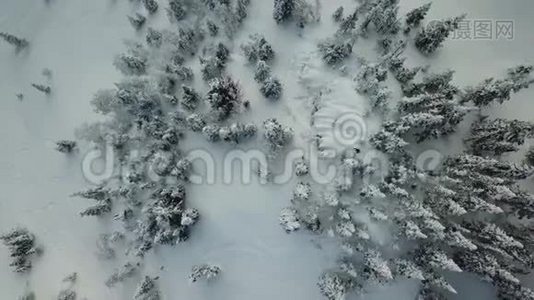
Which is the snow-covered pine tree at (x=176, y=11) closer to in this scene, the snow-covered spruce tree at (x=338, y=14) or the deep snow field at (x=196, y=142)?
the deep snow field at (x=196, y=142)

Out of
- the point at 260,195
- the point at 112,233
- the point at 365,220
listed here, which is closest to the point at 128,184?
the point at 112,233

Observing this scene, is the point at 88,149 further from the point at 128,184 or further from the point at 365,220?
the point at 365,220

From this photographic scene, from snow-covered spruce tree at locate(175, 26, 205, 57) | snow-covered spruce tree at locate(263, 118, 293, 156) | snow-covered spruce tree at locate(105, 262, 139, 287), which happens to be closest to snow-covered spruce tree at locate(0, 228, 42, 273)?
snow-covered spruce tree at locate(105, 262, 139, 287)

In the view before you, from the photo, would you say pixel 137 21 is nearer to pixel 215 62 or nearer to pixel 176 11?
pixel 176 11

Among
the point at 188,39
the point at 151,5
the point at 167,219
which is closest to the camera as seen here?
the point at 167,219

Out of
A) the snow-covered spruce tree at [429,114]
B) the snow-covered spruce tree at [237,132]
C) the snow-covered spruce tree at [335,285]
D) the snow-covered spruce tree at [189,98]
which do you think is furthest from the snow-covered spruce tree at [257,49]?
the snow-covered spruce tree at [335,285]

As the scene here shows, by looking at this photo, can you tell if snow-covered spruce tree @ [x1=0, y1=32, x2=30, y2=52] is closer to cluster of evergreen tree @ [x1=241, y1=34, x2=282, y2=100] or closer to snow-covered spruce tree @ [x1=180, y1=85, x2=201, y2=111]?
snow-covered spruce tree @ [x1=180, y1=85, x2=201, y2=111]

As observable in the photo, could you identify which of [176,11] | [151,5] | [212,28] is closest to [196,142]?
[212,28]
